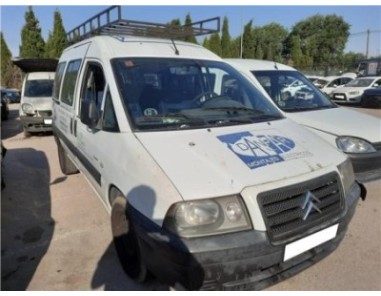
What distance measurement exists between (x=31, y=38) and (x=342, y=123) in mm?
29352

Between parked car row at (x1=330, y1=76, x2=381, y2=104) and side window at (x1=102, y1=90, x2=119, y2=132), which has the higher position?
side window at (x1=102, y1=90, x2=119, y2=132)

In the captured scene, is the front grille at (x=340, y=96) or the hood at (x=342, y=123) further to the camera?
the front grille at (x=340, y=96)

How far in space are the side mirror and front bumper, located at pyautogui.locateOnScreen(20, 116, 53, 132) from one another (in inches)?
279

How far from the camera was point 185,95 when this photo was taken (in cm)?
332

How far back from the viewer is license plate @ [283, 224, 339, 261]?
7.51ft

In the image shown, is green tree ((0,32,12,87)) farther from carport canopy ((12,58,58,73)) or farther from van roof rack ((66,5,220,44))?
van roof rack ((66,5,220,44))

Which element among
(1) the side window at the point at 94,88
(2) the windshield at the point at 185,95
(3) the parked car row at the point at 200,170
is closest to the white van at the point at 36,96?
(3) the parked car row at the point at 200,170

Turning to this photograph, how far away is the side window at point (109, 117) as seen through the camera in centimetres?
291

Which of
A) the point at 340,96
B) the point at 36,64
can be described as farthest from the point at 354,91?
the point at 36,64

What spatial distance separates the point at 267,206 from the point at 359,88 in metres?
17.3

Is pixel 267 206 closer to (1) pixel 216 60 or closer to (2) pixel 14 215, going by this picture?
(1) pixel 216 60

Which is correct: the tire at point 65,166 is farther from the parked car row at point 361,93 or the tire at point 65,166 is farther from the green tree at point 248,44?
the green tree at point 248,44

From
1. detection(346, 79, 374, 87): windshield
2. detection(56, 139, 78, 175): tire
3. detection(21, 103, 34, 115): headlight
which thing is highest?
detection(346, 79, 374, 87): windshield

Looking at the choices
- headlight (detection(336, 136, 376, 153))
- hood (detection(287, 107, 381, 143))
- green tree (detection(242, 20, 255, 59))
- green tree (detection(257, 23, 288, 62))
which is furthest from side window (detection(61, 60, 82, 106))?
green tree (detection(257, 23, 288, 62))
